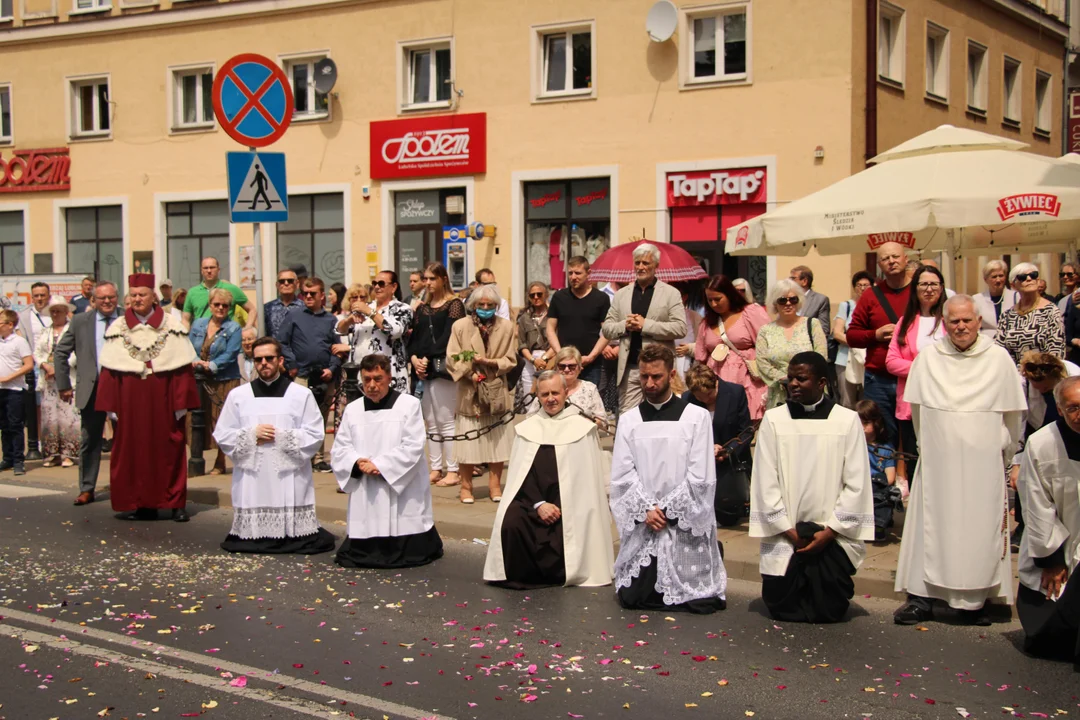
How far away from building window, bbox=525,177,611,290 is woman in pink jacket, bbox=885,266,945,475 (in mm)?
14772

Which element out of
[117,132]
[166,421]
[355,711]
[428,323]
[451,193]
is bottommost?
[355,711]

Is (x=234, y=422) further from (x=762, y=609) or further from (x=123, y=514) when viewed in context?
(x=762, y=609)

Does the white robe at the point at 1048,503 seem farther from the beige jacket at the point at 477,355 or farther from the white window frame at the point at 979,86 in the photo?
the white window frame at the point at 979,86

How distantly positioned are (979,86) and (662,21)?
8.63 metres

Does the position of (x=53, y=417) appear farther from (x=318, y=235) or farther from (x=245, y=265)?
(x=245, y=265)

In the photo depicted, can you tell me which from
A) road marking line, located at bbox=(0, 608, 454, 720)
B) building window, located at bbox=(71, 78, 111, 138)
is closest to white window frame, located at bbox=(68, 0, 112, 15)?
building window, located at bbox=(71, 78, 111, 138)

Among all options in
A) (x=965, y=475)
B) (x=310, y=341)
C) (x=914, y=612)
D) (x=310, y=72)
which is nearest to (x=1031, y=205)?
(x=965, y=475)

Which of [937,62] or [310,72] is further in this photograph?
[310,72]

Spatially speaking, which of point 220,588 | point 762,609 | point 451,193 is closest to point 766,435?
point 762,609

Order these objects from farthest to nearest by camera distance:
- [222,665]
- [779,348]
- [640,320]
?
1. [640,320]
2. [779,348]
3. [222,665]

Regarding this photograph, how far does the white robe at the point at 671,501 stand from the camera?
7.51m

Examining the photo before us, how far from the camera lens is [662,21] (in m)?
22.4

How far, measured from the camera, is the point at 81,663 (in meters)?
6.35

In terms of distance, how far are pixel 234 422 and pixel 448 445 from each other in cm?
294
